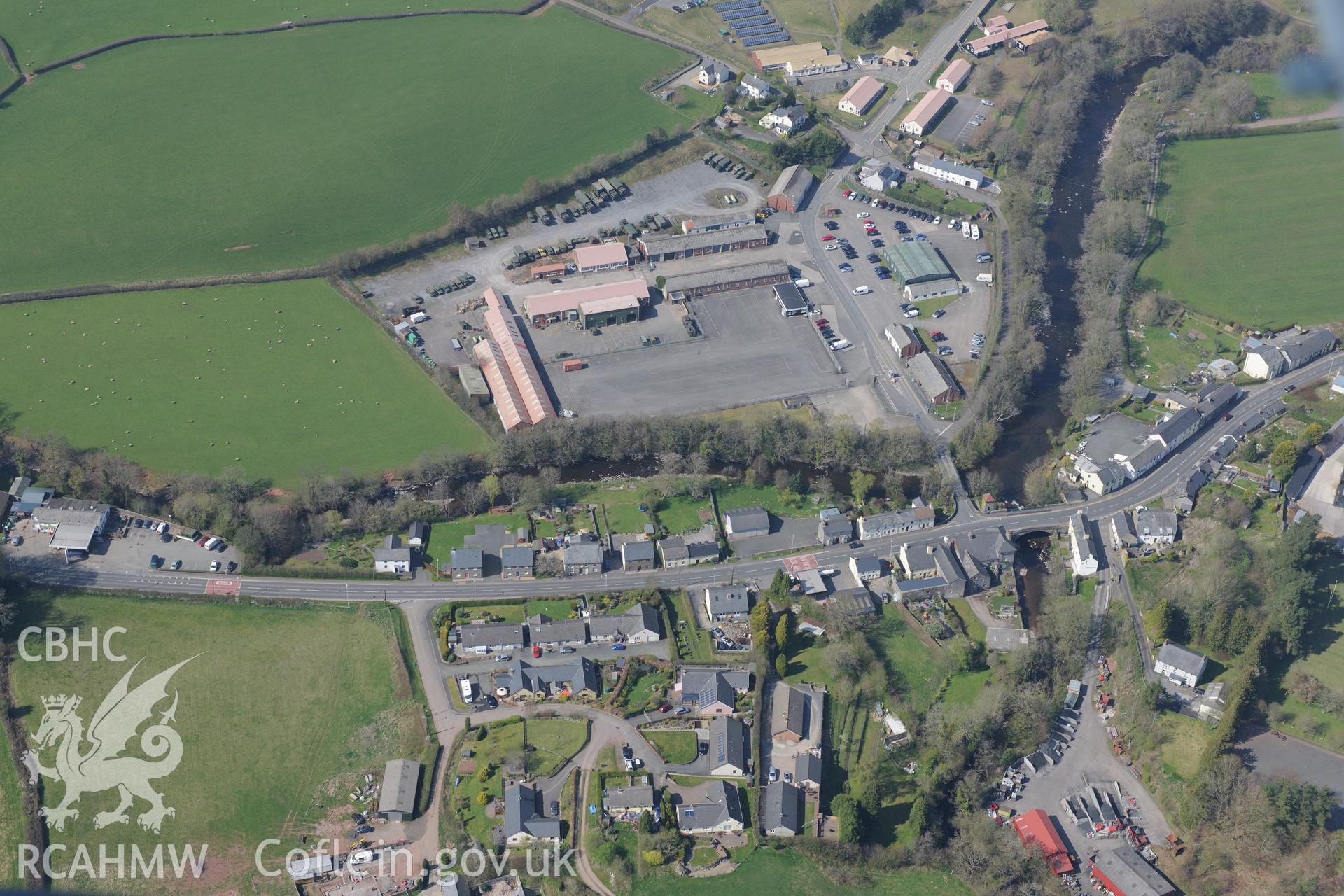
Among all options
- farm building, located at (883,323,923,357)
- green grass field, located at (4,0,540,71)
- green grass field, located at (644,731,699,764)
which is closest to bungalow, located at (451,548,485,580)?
green grass field, located at (644,731,699,764)

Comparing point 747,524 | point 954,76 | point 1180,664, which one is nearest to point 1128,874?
point 1180,664

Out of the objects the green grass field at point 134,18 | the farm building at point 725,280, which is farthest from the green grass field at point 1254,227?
the green grass field at point 134,18

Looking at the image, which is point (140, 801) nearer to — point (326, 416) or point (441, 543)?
point (441, 543)

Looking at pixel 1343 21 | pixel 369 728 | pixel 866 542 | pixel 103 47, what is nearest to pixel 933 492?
pixel 866 542

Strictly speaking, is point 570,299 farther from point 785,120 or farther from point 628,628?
point 785,120

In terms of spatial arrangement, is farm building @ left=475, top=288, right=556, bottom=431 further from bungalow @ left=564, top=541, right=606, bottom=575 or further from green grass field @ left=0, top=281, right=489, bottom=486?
bungalow @ left=564, top=541, right=606, bottom=575
